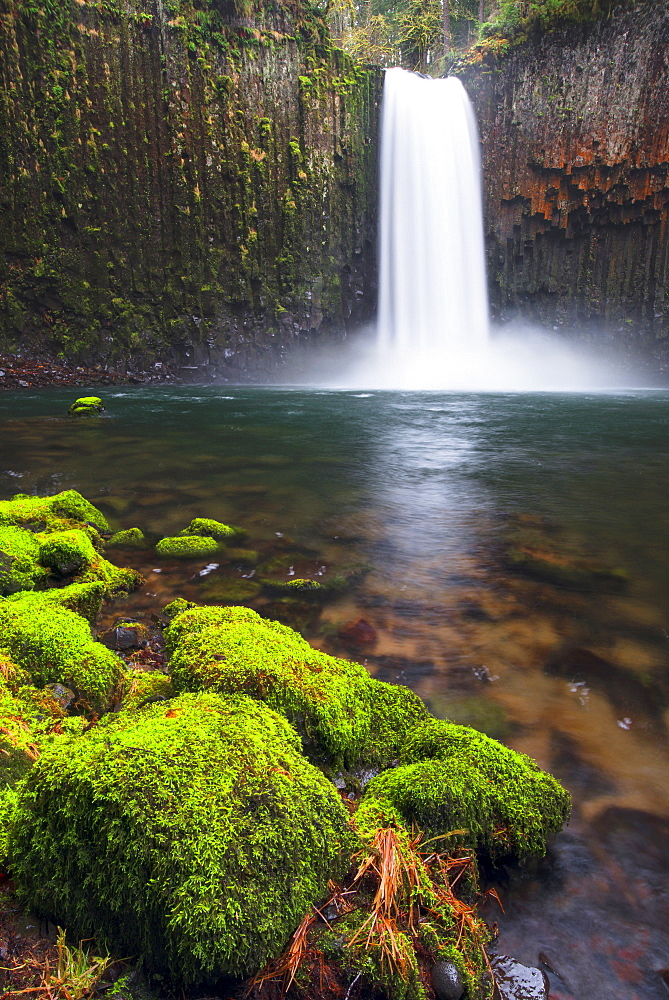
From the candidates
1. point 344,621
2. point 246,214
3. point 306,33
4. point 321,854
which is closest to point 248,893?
point 321,854

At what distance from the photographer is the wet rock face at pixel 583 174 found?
25781 mm

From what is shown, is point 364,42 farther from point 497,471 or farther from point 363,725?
point 363,725

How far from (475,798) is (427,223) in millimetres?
30044

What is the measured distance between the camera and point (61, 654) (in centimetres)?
331

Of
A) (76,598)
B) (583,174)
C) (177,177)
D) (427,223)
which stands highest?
(583,174)

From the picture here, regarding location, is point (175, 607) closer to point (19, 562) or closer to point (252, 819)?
point (19, 562)

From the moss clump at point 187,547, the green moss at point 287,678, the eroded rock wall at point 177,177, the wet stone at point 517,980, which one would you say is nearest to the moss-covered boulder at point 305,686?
the green moss at point 287,678

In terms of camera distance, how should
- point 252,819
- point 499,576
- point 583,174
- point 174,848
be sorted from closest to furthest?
point 174,848, point 252,819, point 499,576, point 583,174

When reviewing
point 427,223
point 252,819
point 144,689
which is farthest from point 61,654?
point 427,223

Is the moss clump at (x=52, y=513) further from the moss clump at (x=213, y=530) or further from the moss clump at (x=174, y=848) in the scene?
the moss clump at (x=174, y=848)

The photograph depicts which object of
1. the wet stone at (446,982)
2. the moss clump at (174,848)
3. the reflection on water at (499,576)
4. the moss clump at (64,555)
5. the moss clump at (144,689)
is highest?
the moss clump at (174,848)

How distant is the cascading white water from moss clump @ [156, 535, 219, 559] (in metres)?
23.7

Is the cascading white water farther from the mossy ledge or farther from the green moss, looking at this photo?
the mossy ledge

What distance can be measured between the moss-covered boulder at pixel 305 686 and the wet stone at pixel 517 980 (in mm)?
1035
